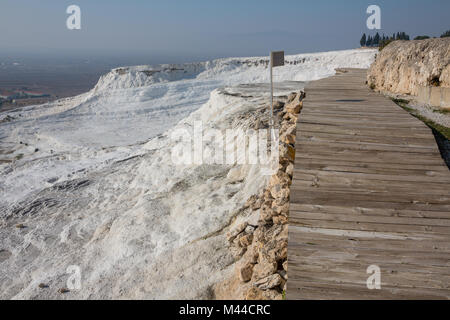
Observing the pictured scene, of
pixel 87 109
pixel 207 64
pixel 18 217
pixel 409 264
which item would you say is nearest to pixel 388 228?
pixel 409 264

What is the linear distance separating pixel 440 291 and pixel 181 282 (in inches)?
143

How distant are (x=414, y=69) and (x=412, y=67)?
12 cm

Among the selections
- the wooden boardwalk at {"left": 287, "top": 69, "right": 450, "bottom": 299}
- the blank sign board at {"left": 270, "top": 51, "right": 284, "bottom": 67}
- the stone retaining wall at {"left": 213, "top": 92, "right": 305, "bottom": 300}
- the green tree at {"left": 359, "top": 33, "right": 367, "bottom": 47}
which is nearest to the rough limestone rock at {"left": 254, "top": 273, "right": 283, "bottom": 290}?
the stone retaining wall at {"left": 213, "top": 92, "right": 305, "bottom": 300}

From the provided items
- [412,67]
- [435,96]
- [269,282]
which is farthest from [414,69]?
[269,282]

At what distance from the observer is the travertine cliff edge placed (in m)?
7.84

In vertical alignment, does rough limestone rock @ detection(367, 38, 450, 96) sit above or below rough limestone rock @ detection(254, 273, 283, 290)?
above

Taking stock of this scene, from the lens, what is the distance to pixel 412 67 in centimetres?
880

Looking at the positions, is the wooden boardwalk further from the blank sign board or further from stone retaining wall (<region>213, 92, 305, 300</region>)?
the blank sign board

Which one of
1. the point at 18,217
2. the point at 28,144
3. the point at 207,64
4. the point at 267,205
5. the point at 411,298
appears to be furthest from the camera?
the point at 207,64

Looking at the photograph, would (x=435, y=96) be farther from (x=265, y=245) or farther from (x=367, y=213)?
(x=265, y=245)

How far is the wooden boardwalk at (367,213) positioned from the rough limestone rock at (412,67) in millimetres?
3322

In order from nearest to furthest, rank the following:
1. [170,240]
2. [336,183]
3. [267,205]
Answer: [336,183], [267,205], [170,240]
